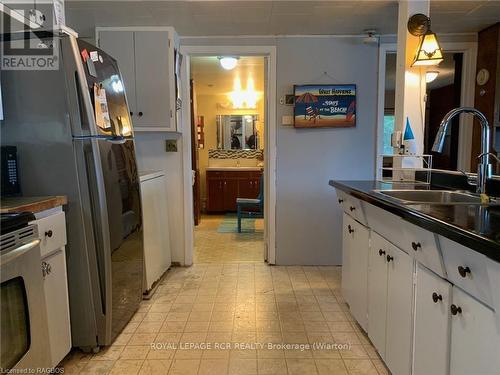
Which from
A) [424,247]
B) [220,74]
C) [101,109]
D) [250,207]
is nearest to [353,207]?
[424,247]

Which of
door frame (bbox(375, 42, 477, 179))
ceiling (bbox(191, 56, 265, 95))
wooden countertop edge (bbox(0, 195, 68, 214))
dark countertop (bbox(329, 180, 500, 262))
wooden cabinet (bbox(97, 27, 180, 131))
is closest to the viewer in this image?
dark countertop (bbox(329, 180, 500, 262))

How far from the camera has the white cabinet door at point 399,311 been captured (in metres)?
1.44

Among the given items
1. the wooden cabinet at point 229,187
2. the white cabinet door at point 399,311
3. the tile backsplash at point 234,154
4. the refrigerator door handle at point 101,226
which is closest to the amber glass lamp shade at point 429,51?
the white cabinet door at point 399,311

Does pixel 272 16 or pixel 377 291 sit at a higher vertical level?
pixel 272 16

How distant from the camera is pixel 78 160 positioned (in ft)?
5.74

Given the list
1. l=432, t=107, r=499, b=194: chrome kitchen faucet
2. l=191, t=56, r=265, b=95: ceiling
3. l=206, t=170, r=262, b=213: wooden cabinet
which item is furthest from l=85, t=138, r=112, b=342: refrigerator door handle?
l=206, t=170, r=262, b=213: wooden cabinet

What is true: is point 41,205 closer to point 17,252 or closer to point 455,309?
point 17,252

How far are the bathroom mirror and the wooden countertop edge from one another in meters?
4.87

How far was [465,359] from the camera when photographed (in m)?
1.06

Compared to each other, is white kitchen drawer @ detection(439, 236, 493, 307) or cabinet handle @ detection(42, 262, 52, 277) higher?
white kitchen drawer @ detection(439, 236, 493, 307)

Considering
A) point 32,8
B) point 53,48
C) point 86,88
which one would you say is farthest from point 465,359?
point 32,8

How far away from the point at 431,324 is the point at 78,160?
66.1 inches

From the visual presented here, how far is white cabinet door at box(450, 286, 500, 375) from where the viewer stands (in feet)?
3.09

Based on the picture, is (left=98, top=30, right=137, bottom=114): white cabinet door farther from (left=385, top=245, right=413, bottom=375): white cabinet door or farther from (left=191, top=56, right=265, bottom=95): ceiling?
(left=385, top=245, right=413, bottom=375): white cabinet door
